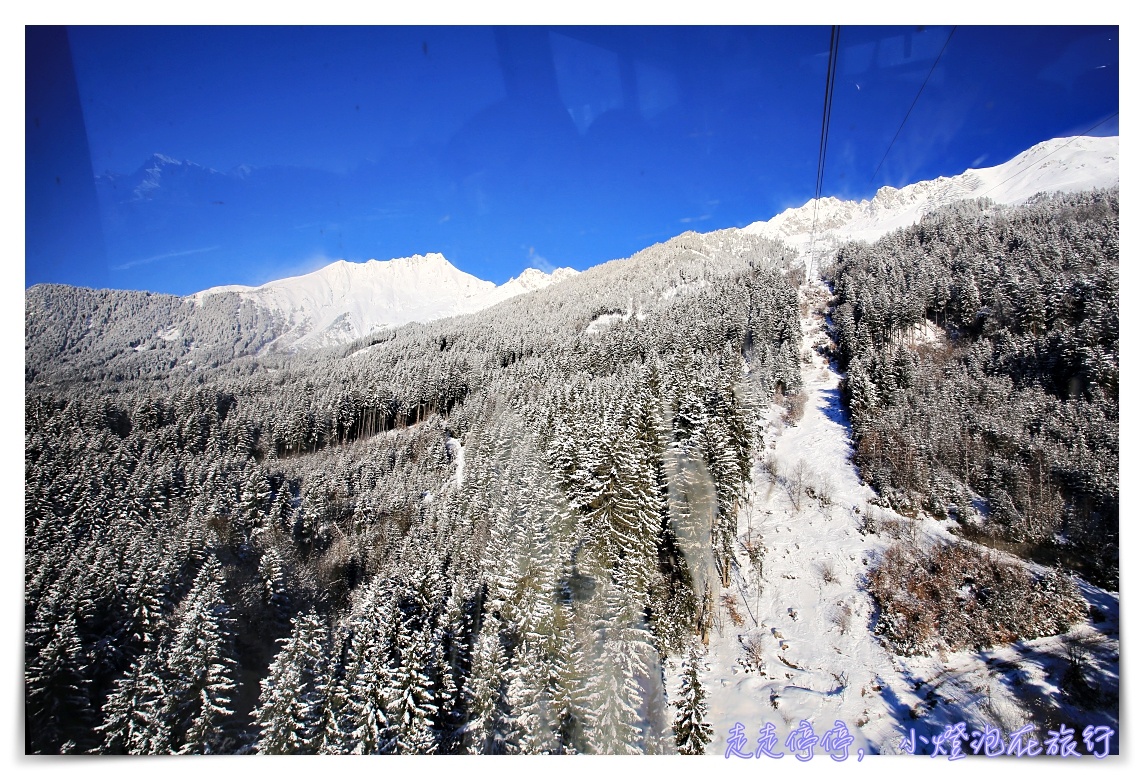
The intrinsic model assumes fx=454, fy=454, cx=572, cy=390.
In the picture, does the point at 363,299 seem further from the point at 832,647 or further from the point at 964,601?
the point at 964,601

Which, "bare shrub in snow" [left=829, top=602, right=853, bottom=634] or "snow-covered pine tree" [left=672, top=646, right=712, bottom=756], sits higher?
"snow-covered pine tree" [left=672, top=646, right=712, bottom=756]

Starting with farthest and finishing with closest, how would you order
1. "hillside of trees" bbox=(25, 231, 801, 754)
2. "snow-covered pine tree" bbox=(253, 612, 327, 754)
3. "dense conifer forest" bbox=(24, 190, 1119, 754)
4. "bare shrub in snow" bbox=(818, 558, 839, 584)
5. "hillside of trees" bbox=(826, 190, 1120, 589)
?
"bare shrub in snow" bbox=(818, 558, 839, 584), "hillside of trees" bbox=(826, 190, 1120, 589), "snow-covered pine tree" bbox=(253, 612, 327, 754), "dense conifer forest" bbox=(24, 190, 1119, 754), "hillside of trees" bbox=(25, 231, 801, 754)

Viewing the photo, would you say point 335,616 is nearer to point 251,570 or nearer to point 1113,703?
point 251,570

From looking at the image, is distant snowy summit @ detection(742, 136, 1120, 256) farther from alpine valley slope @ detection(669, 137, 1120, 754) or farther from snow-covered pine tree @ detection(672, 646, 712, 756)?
snow-covered pine tree @ detection(672, 646, 712, 756)

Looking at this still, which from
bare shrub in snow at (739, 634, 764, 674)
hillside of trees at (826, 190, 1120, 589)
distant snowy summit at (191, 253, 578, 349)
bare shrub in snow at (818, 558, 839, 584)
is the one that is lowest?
bare shrub in snow at (739, 634, 764, 674)

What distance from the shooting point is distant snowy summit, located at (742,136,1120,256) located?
335 inches

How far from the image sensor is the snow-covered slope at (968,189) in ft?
28.1

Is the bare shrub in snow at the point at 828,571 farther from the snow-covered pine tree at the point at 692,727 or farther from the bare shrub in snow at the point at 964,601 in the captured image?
the snow-covered pine tree at the point at 692,727

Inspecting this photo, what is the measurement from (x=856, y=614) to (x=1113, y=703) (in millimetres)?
11975

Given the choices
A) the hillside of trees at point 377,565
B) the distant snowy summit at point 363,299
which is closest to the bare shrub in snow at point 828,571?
the hillside of trees at point 377,565

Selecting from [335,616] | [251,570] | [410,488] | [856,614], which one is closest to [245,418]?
[410,488]

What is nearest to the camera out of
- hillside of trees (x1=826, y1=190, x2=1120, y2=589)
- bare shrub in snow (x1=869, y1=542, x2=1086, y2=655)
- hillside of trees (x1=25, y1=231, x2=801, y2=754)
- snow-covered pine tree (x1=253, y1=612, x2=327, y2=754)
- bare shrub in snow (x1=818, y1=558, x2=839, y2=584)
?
hillside of trees (x1=25, y1=231, x2=801, y2=754)

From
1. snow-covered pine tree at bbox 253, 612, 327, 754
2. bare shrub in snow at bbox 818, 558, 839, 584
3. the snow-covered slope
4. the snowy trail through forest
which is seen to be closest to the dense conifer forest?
snow-covered pine tree at bbox 253, 612, 327, 754

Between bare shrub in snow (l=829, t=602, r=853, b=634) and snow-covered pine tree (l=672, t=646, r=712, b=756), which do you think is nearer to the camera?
snow-covered pine tree (l=672, t=646, r=712, b=756)
